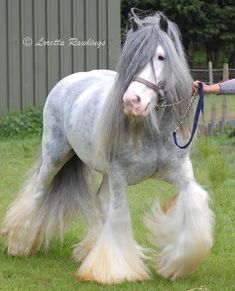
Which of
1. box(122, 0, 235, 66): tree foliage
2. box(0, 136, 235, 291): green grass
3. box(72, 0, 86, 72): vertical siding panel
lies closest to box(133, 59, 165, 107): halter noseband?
box(0, 136, 235, 291): green grass

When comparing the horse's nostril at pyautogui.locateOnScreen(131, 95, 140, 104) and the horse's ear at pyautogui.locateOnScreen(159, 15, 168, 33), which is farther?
the horse's ear at pyautogui.locateOnScreen(159, 15, 168, 33)

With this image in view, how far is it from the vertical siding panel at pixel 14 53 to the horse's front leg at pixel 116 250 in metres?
8.99

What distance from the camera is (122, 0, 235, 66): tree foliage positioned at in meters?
34.3

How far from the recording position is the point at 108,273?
5.11m

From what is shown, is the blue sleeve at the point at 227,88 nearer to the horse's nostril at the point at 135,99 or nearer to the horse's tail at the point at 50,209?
the horse's nostril at the point at 135,99

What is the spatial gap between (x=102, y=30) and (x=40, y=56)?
128cm

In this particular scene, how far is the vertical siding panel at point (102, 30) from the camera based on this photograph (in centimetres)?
1443

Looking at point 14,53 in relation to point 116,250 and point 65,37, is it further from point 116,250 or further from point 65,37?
point 116,250

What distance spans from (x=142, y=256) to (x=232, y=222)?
1743 millimetres

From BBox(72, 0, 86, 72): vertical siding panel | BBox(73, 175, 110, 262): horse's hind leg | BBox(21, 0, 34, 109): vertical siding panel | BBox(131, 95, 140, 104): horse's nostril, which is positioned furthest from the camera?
BBox(72, 0, 86, 72): vertical siding panel

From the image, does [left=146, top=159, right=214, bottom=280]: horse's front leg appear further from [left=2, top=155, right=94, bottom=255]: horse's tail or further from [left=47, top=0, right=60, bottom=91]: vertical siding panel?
[left=47, top=0, right=60, bottom=91]: vertical siding panel

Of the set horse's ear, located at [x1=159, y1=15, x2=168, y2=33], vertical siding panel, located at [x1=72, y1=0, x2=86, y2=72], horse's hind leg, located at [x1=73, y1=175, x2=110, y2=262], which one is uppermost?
horse's ear, located at [x1=159, y1=15, x2=168, y2=33]

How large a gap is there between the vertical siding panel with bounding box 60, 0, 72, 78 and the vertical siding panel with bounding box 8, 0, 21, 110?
2.67 ft

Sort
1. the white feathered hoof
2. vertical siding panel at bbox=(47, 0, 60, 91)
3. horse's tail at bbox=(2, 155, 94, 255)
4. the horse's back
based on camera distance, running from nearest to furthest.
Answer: the white feathered hoof < the horse's back < horse's tail at bbox=(2, 155, 94, 255) < vertical siding panel at bbox=(47, 0, 60, 91)
